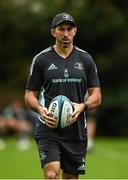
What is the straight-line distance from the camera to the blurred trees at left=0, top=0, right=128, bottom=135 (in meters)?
37.8

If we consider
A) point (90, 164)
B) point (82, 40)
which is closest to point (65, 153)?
point (90, 164)

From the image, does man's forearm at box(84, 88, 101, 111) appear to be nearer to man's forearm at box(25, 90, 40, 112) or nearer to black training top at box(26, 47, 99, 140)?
black training top at box(26, 47, 99, 140)

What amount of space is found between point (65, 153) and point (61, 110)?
0.74 metres

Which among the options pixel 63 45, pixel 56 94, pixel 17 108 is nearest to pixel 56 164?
pixel 56 94

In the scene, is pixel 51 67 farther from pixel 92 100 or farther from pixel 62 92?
pixel 92 100

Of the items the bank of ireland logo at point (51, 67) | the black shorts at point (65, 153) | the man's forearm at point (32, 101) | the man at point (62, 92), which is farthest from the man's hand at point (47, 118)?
the bank of ireland logo at point (51, 67)

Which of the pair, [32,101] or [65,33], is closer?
[65,33]

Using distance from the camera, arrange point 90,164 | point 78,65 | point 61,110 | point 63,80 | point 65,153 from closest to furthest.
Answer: point 61,110 → point 63,80 → point 78,65 → point 65,153 → point 90,164

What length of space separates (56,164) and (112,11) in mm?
29808

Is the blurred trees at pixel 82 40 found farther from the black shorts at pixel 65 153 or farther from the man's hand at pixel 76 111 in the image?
the man's hand at pixel 76 111

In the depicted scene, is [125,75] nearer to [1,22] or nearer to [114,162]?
[1,22]

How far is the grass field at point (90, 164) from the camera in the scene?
15659 millimetres

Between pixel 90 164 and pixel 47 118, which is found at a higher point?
pixel 47 118

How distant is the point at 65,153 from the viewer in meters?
A: 10.3
